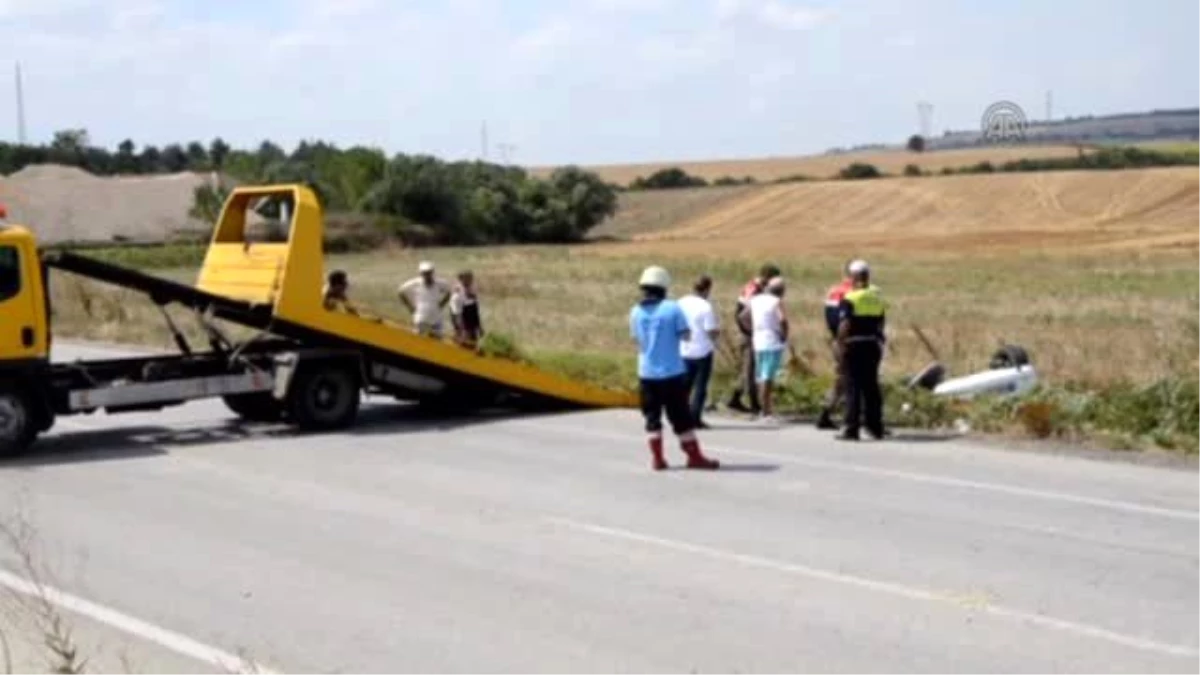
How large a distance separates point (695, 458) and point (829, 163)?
126641 mm

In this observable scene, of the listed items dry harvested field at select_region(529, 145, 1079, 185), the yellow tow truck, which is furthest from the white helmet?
dry harvested field at select_region(529, 145, 1079, 185)

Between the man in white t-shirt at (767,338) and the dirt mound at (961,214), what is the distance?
53.7m

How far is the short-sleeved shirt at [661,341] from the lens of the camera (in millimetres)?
15312

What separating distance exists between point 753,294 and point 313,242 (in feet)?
15.2

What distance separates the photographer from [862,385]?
1734cm

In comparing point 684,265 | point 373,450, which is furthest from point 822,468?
point 684,265

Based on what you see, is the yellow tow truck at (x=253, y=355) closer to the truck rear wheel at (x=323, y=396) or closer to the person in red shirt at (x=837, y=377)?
the truck rear wheel at (x=323, y=396)

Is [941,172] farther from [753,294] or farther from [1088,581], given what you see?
[1088,581]

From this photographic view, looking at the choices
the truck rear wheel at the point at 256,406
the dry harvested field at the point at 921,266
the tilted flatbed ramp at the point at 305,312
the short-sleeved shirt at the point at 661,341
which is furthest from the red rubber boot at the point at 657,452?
the dry harvested field at the point at 921,266

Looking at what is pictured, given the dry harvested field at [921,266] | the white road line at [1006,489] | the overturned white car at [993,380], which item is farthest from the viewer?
the dry harvested field at [921,266]

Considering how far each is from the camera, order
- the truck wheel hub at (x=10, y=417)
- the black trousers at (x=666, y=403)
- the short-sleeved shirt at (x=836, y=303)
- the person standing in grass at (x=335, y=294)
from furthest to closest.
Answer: the person standing in grass at (x=335, y=294) < the short-sleeved shirt at (x=836, y=303) < the truck wheel hub at (x=10, y=417) < the black trousers at (x=666, y=403)

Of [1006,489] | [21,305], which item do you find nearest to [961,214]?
[21,305]

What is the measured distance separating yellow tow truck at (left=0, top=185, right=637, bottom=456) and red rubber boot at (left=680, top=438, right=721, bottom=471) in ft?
15.3

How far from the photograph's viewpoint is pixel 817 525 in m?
12.4
